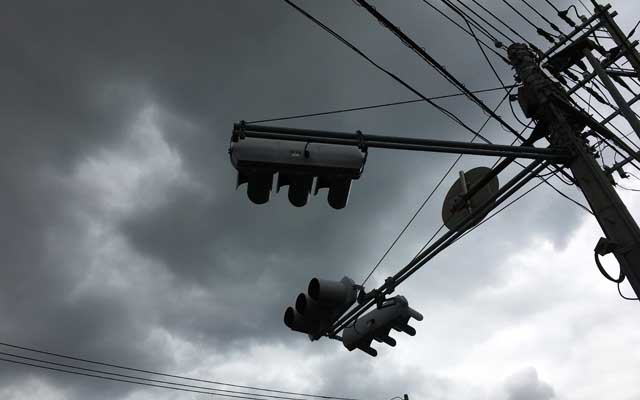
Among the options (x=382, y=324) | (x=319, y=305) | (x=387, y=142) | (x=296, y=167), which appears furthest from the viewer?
(x=382, y=324)

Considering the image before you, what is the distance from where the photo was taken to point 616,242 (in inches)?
192

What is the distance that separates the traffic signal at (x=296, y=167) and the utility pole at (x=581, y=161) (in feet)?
9.91

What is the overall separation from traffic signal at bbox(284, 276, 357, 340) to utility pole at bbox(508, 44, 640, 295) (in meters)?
2.95

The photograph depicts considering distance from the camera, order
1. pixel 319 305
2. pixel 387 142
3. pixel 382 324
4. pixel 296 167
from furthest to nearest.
Answer: pixel 382 324, pixel 319 305, pixel 387 142, pixel 296 167

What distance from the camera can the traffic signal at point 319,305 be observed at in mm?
5410

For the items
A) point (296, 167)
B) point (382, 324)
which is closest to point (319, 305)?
point (382, 324)

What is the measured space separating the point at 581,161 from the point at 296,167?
374 cm

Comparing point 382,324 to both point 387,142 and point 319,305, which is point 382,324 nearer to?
point 319,305

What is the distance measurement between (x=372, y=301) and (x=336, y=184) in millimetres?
2427

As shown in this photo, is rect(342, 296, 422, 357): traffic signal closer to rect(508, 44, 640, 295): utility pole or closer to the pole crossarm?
the pole crossarm

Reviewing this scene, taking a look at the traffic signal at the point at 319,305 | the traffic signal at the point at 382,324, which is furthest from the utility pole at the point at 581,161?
the traffic signal at the point at 319,305

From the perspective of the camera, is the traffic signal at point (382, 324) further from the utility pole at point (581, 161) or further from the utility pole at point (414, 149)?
the utility pole at point (581, 161)

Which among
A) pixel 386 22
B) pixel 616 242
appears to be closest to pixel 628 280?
pixel 616 242

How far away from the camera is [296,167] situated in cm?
403
